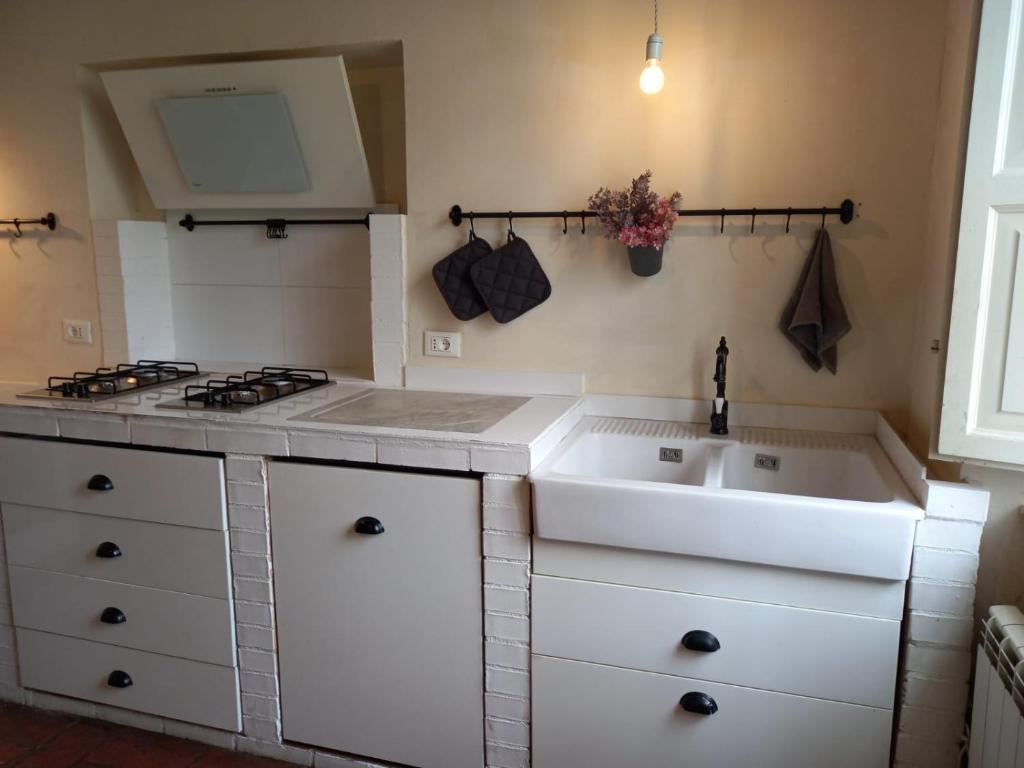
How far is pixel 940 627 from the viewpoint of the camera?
55.7 inches

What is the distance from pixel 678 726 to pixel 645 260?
3.78 feet

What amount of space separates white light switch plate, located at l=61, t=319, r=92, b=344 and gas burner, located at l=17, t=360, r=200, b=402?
6.5 inches

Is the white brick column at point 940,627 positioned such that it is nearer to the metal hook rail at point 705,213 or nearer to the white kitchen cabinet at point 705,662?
the white kitchen cabinet at point 705,662

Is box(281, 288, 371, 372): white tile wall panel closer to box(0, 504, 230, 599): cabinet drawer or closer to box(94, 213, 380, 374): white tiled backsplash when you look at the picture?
box(94, 213, 380, 374): white tiled backsplash

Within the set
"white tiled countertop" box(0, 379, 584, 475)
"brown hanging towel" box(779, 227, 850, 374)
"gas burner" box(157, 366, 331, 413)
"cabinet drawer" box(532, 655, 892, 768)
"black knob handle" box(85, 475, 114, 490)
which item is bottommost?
"cabinet drawer" box(532, 655, 892, 768)

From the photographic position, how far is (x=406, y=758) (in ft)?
5.98

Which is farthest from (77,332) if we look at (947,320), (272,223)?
(947,320)

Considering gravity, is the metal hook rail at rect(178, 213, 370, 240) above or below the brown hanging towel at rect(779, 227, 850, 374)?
above

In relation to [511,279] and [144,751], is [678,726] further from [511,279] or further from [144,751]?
[144,751]

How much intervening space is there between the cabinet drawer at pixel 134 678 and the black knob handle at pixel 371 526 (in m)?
0.60

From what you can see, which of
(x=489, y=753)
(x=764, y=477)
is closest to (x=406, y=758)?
(x=489, y=753)

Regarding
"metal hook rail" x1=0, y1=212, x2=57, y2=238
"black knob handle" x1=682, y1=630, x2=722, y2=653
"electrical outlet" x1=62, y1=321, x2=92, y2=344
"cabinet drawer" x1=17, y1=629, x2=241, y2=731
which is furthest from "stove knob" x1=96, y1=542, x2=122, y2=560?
"black knob handle" x1=682, y1=630, x2=722, y2=653

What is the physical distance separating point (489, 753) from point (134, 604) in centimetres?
103

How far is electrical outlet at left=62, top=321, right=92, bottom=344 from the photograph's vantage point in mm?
2621
